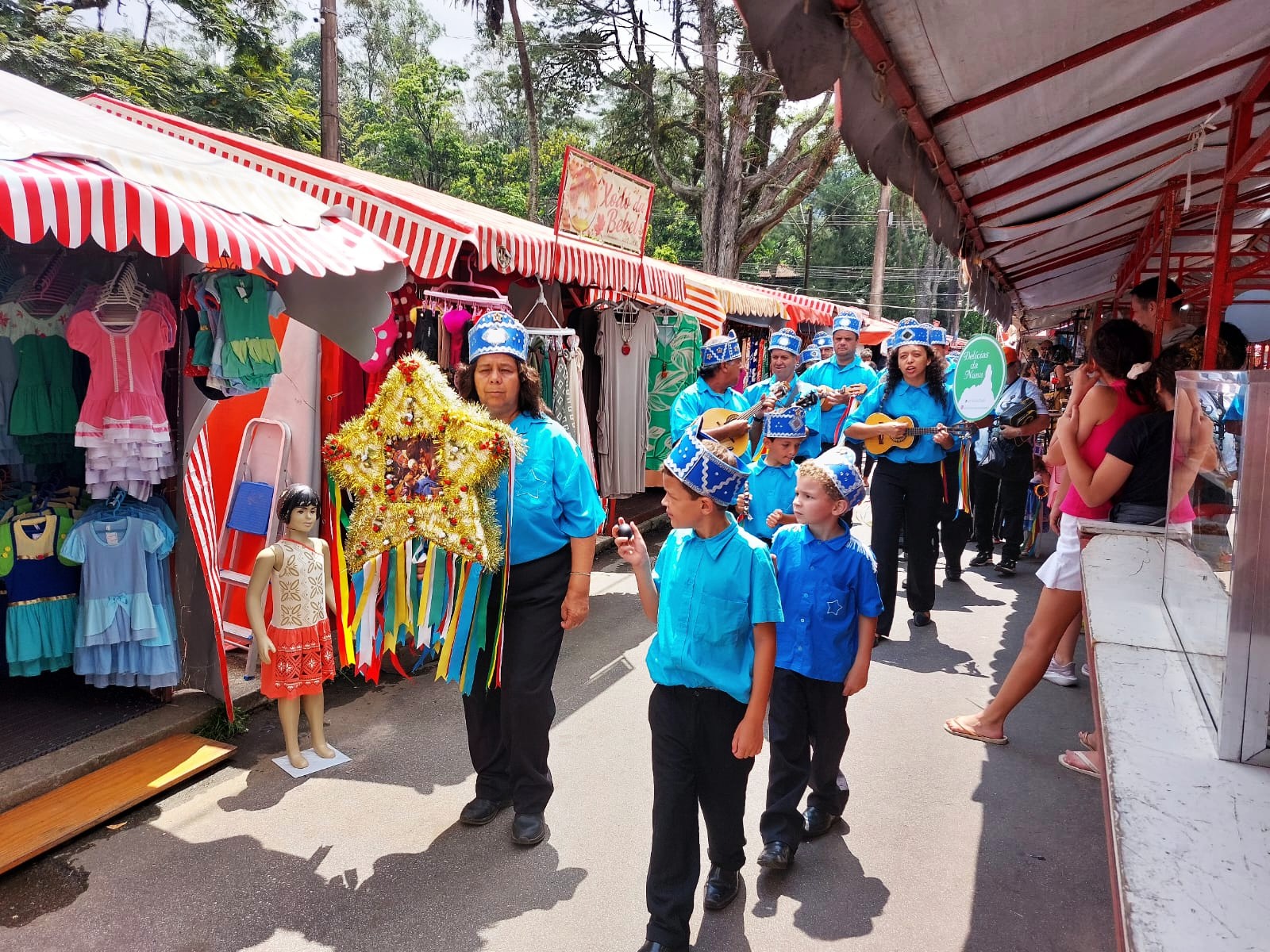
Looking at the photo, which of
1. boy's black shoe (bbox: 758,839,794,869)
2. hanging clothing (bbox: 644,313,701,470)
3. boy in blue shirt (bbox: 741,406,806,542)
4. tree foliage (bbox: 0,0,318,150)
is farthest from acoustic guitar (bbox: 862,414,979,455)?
tree foliage (bbox: 0,0,318,150)

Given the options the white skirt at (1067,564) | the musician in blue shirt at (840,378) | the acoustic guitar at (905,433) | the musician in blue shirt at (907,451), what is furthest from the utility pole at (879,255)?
the white skirt at (1067,564)

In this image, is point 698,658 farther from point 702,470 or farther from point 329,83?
point 329,83

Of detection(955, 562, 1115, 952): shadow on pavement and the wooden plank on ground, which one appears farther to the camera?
the wooden plank on ground

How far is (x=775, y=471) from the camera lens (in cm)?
486

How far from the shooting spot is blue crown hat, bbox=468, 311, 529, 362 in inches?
126

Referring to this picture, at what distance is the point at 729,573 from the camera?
8.23ft

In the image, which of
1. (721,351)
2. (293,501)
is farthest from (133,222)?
(721,351)

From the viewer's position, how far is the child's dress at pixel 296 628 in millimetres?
3771

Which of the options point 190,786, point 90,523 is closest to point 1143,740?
point 190,786

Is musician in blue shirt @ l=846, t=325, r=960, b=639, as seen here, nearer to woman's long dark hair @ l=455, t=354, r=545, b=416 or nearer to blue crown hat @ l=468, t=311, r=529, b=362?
woman's long dark hair @ l=455, t=354, r=545, b=416

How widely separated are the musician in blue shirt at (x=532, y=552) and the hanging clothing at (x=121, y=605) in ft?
6.07

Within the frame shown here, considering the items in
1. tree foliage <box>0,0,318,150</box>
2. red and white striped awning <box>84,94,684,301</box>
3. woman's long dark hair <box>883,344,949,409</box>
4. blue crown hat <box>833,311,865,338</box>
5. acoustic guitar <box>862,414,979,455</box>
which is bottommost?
acoustic guitar <box>862,414,979,455</box>

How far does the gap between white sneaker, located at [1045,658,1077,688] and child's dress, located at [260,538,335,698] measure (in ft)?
13.3

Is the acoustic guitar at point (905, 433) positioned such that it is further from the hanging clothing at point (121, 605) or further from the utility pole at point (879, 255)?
the utility pole at point (879, 255)
